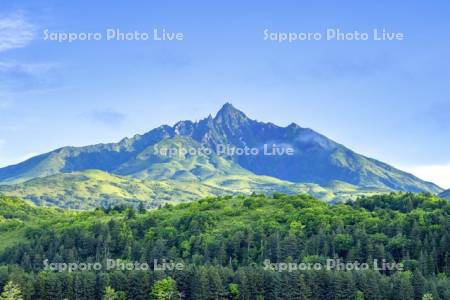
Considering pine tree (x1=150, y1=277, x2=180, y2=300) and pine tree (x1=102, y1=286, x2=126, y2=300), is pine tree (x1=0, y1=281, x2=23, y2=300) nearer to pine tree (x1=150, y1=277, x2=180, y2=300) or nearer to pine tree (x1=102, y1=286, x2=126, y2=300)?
pine tree (x1=102, y1=286, x2=126, y2=300)

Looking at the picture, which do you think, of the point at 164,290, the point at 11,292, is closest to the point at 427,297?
the point at 164,290

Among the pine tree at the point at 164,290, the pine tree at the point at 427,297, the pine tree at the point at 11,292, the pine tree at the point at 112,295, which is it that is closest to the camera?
the pine tree at the point at 427,297

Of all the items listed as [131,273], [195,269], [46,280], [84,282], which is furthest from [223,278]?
[46,280]

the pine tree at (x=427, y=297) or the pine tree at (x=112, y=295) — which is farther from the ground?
the pine tree at (x=112, y=295)

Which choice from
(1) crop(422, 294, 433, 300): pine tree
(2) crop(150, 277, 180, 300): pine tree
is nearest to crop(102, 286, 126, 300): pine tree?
(2) crop(150, 277, 180, 300): pine tree

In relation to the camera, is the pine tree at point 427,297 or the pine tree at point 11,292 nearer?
the pine tree at point 427,297

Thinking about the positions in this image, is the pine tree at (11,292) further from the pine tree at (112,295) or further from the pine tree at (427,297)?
the pine tree at (427,297)

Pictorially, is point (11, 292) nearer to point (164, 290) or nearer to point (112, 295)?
point (112, 295)

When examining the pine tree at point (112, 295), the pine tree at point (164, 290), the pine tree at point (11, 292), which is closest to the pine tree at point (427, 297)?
the pine tree at point (164, 290)
